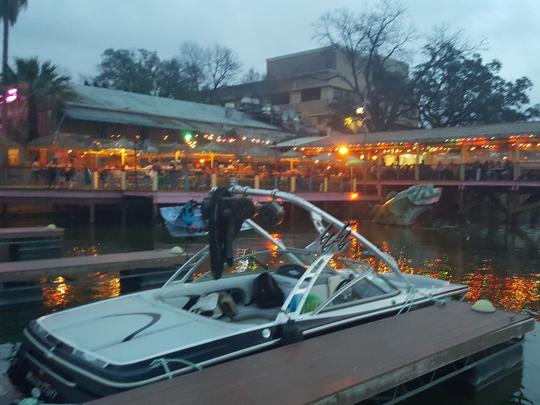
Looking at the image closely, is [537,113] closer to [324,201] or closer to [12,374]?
[324,201]

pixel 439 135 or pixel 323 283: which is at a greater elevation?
pixel 439 135

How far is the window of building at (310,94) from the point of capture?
56.3 meters

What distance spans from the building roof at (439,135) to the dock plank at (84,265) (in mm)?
23971

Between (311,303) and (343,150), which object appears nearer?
(311,303)

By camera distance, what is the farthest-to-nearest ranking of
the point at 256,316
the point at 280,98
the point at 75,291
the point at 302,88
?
the point at 280,98
the point at 302,88
the point at 75,291
the point at 256,316

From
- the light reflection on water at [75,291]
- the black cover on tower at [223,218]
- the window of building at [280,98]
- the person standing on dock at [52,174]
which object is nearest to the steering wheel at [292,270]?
the black cover on tower at [223,218]

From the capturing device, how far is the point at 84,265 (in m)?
9.62

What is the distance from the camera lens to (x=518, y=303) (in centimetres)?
1053

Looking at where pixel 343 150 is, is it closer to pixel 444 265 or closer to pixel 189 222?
pixel 444 265

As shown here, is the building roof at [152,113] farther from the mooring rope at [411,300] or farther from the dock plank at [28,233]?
the mooring rope at [411,300]

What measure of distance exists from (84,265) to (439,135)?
27688 mm

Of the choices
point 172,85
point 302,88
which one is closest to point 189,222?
point 302,88

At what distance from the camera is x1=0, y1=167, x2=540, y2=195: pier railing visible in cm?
2284

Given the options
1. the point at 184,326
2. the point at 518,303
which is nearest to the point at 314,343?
the point at 184,326
